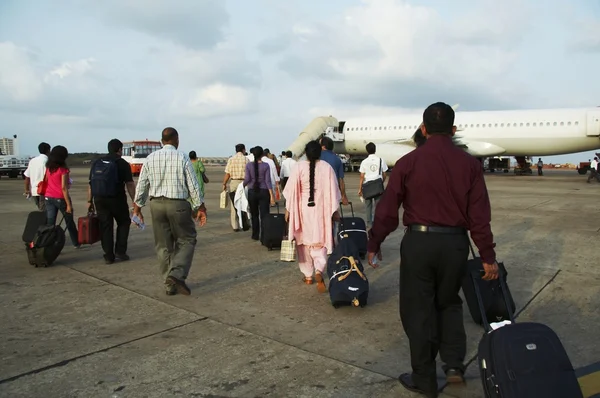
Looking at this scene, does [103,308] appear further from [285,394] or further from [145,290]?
[285,394]

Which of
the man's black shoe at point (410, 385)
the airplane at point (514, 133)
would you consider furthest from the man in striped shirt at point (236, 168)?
the airplane at point (514, 133)

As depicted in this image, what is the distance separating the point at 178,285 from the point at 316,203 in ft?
5.85

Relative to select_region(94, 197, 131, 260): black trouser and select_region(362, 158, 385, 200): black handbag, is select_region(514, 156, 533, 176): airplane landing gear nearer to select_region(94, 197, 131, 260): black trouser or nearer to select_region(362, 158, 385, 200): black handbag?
select_region(362, 158, 385, 200): black handbag

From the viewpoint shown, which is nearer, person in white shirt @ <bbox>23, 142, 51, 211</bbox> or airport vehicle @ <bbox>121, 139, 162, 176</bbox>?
person in white shirt @ <bbox>23, 142, 51, 211</bbox>

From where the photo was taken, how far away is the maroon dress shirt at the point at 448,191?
9.63 feet

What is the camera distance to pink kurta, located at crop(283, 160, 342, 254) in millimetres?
5316

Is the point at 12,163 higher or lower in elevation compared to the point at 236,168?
higher

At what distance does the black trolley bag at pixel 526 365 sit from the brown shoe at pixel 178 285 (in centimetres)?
345

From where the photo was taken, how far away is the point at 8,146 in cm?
3158

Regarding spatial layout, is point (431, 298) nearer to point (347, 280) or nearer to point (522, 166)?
point (347, 280)

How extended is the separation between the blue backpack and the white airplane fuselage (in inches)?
837

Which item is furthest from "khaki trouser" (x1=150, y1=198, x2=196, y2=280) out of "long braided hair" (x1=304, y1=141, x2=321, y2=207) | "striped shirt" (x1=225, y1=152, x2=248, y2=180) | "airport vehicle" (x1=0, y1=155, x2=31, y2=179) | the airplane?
"airport vehicle" (x1=0, y1=155, x2=31, y2=179)

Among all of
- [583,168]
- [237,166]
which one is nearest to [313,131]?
[583,168]

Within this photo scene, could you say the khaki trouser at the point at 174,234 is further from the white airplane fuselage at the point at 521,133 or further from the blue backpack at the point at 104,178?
the white airplane fuselage at the point at 521,133
